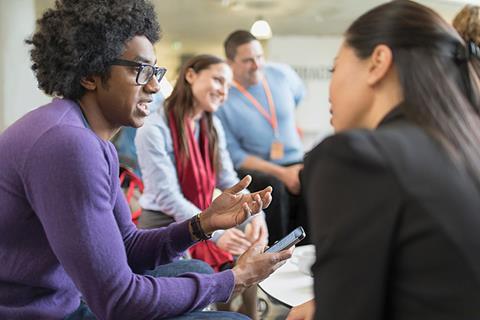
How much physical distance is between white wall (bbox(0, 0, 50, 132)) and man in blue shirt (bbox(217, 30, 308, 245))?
1.89m

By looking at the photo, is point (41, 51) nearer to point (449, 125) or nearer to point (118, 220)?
point (118, 220)

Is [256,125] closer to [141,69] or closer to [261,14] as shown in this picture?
[141,69]

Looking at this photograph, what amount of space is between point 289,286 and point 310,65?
6.21 meters

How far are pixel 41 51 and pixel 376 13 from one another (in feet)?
2.75

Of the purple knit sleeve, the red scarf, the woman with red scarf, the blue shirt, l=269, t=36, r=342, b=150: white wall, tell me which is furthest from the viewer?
l=269, t=36, r=342, b=150: white wall

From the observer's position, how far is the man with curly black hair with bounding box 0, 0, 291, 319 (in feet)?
3.46

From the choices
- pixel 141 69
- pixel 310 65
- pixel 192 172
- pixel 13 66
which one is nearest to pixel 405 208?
pixel 141 69

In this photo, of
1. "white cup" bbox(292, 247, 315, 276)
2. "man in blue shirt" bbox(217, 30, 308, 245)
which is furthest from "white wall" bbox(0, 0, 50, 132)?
"white cup" bbox(292, 247, 315, 276)

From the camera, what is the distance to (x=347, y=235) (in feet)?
2.26

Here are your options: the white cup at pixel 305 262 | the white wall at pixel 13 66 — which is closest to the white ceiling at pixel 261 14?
the white wall at pixel 13 66

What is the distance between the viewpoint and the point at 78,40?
1.24 meters

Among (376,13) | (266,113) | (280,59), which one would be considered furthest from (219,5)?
(376,13)

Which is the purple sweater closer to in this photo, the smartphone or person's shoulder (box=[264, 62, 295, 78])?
the smartphone

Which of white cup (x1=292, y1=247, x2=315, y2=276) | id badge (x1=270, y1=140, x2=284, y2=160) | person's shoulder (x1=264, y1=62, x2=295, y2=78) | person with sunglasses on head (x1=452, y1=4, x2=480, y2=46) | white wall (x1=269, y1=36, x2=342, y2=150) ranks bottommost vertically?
white wall (x1=269, y1=36, x2=342, y2=150)
